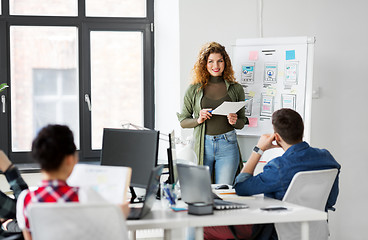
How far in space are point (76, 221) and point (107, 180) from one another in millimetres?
372

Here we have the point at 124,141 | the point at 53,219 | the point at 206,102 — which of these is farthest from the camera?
the point at 206,102

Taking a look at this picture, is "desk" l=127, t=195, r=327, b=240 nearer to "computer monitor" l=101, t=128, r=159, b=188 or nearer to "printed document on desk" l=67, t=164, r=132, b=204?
"printed document on desk" l=67, t=164, r=132, b=204

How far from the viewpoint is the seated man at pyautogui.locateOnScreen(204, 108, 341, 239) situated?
103 inches

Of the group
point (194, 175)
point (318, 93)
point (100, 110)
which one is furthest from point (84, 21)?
point (194, 175)

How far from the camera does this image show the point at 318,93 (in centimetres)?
470

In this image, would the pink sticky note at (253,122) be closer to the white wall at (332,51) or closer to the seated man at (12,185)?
the white wall at (332,51)

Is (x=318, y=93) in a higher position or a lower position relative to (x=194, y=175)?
higher

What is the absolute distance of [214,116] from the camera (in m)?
3.99

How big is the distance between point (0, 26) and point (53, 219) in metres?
3.53

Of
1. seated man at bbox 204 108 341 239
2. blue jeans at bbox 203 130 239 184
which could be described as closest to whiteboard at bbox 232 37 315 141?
blue jeans at bbox 203 130 239 184

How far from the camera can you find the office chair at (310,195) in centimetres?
253

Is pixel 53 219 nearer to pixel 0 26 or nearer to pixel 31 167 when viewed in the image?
pixel 31 167

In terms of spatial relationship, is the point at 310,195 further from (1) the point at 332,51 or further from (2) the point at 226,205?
(1) the point at 332,51

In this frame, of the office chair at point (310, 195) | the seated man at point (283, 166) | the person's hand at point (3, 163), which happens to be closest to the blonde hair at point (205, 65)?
the seated man at point (283, 166)
